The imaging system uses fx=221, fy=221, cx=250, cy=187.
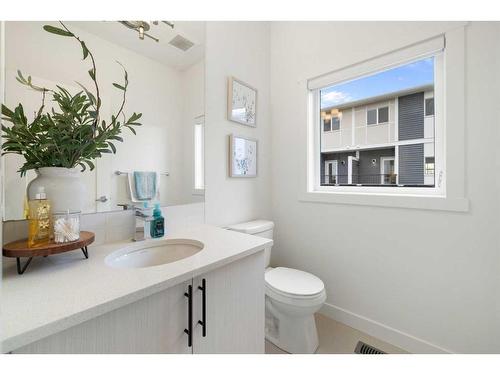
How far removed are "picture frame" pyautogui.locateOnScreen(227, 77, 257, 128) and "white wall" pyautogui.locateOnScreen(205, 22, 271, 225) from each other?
0.04 meters

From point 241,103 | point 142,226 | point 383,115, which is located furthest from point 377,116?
point 142,226

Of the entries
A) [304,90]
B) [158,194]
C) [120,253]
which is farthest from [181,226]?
[304,90]

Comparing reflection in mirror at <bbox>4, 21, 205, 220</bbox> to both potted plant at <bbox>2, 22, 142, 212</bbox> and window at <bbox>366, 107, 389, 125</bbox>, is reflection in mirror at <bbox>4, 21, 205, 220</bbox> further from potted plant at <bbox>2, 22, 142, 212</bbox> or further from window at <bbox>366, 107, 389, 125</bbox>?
window at <bbox>366, 107, 389, 125</bbox>

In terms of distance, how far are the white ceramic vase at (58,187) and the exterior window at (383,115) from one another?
73.7 inches

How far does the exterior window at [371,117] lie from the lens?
5.43 feet

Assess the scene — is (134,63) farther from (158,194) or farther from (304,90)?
(304,90)

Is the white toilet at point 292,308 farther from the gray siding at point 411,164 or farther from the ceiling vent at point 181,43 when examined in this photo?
the ceiling vent at point 181,43

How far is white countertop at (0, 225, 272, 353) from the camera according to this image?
19.0 inches

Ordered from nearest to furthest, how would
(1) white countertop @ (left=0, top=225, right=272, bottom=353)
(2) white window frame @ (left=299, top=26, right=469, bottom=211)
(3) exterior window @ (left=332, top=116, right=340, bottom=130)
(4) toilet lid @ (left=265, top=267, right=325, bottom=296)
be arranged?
(1) white countertop @ (left=0, top=225, right=272, bottom=353) → (2) white window frame @ (left=299, top=26, right=469, bottom=211) → (4) toilet lid @ (left=265, top=267, right=325, bottom=296) → (3) exterior window @ (left=332, top=116, right=340, bottom=130)

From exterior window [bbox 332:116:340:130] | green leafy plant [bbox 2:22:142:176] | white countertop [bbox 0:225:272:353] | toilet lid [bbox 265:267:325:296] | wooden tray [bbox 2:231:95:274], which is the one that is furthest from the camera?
exterior window [bbox 332:116:340:130]

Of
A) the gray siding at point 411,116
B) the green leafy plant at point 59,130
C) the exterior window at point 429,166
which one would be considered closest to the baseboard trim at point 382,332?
the exterior window at point 429,166

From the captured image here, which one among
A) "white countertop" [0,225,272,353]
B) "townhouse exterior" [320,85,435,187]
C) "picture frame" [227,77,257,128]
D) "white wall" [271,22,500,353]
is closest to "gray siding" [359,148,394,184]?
"townhouse exterior" [320,85,435,187]

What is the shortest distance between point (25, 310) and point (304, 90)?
1960 millimetres

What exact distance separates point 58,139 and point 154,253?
0.61 metres
